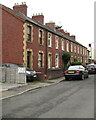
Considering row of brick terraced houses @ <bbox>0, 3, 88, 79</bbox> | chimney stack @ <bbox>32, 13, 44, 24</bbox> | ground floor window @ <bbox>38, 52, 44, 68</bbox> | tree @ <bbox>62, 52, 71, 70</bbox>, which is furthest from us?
tree @ <bbox>62, 52, 71, 70</bbox>

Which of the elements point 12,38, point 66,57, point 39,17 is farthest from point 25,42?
point 66,57

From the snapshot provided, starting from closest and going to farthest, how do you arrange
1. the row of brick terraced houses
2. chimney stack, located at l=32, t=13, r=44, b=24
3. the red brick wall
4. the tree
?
the red brick wall, the row of brick terraced houses, chimney stack, located at l=32, t=13, r=44, b=24, the tree

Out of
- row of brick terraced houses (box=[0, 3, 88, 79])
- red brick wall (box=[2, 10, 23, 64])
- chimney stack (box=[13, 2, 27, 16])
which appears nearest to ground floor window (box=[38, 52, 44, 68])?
row of brick terraced houses (box=[0, 3, 88, 79])

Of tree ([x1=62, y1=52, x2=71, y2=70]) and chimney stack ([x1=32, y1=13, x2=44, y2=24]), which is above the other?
chimney stack ([x1=32, y1=13, x2=44, y2=24])

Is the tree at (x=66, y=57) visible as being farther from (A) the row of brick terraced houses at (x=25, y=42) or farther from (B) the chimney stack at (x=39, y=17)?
(B) the chimney stack at (x=39, y=17)

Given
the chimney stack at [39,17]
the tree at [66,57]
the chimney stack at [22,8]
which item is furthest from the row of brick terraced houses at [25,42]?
the tree at [66,57]

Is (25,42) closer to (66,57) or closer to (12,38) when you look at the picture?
(12,38)

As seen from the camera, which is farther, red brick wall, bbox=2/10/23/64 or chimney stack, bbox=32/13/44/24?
chimney stack, bbox=32/13/44/24

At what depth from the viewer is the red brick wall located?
18.3m

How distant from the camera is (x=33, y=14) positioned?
2689cm

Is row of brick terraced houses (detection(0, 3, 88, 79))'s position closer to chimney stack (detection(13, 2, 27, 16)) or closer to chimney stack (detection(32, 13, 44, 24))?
chimney stack (detection(13, 2, 27, 16))

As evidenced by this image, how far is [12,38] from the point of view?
18.8m

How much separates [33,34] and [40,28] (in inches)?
83.0

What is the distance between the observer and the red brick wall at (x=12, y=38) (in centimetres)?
1833
